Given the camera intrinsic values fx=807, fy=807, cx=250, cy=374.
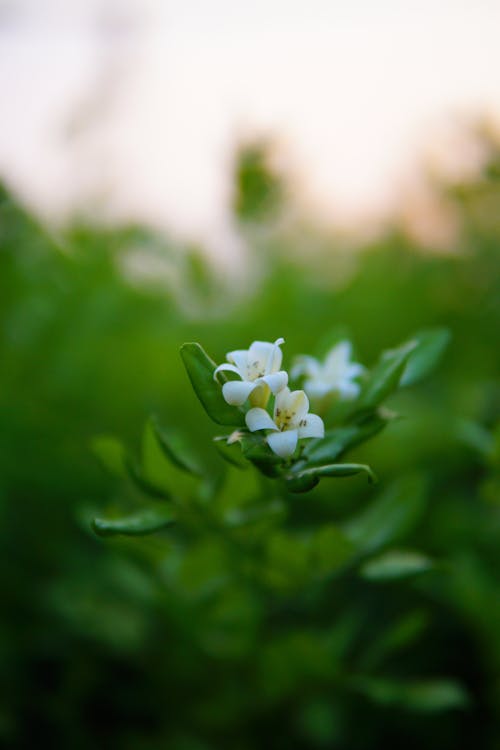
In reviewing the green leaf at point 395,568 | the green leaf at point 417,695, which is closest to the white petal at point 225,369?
the green leaf at point 395,568

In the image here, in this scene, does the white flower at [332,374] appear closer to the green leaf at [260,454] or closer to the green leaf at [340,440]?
the green leaf at [340,440]

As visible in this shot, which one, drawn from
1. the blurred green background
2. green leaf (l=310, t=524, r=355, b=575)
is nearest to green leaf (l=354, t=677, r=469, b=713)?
the blurred green background

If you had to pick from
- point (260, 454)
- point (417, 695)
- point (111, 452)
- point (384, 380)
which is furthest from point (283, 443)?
point (417, 695)

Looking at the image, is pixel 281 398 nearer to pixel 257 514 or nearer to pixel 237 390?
pixel 237 390

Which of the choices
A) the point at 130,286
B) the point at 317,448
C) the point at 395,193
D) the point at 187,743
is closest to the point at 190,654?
the point at 187,743

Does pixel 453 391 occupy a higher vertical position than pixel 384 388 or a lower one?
higher

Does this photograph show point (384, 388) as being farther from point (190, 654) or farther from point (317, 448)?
point (190, 654)

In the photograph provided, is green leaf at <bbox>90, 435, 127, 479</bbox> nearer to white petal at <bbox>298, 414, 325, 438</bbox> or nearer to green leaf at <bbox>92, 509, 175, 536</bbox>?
green leaf at <bbox>92, 509, 175, 536</bbox>
